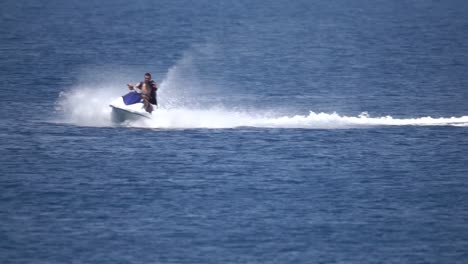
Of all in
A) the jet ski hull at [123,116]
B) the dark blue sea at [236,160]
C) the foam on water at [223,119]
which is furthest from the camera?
the foam on water at [223,119]

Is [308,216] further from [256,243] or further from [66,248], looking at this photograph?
[66,248]

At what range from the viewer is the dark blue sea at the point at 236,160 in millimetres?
36688

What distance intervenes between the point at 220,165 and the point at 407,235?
11394 mm

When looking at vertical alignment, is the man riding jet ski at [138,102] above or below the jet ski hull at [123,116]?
above

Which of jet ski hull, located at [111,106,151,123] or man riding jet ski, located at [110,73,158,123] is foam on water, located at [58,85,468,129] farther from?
man riding jet ski, located at [110,73,158,123]

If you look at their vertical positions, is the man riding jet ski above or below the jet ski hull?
above

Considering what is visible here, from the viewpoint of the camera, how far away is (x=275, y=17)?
156 metres

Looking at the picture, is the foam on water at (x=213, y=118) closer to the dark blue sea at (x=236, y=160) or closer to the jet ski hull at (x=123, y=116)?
the dark blue sea at (x=236, y=160)

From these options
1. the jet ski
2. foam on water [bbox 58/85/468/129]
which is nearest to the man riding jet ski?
the jet ski

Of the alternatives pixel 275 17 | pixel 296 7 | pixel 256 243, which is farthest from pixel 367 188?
pixel 296 7

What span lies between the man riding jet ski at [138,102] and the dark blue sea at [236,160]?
0.95 m

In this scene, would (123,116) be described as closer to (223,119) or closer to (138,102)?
(138,102)

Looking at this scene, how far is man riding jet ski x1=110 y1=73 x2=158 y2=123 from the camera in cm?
5053

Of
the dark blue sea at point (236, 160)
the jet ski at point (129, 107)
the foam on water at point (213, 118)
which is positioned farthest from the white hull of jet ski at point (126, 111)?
the dark blue sea at point (236, 160)
